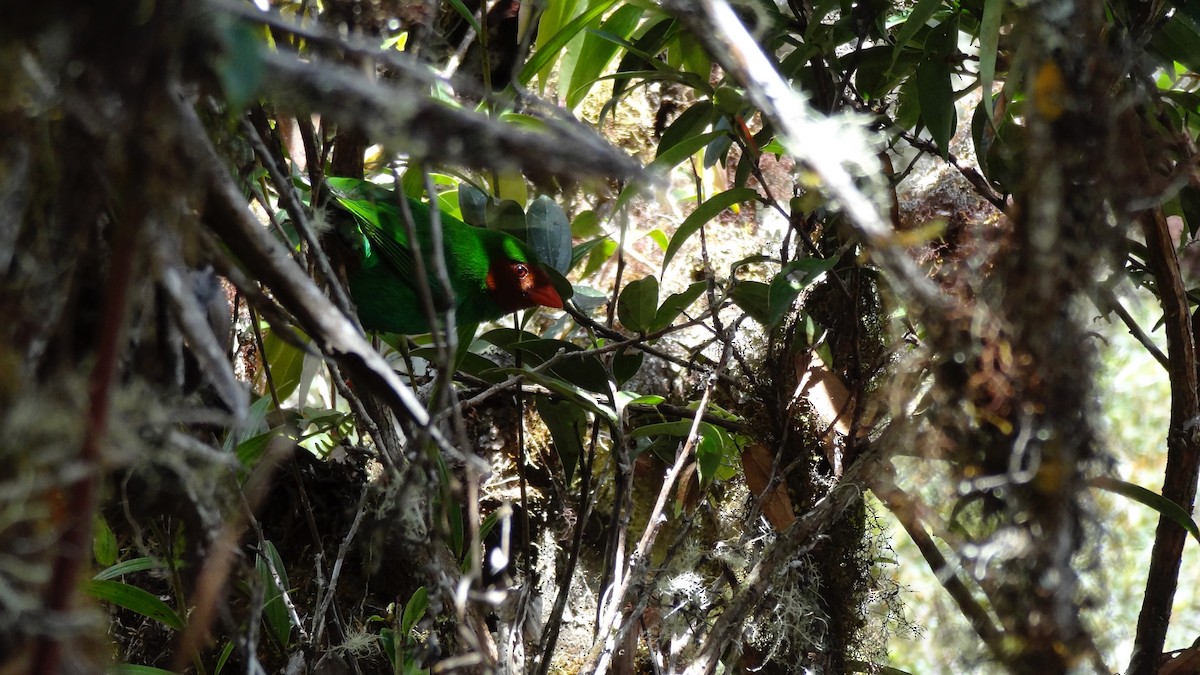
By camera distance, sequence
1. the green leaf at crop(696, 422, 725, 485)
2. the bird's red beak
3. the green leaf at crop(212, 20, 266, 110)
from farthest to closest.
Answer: the bird's red beak
the green leaf at crop(696, 422, 725, 485)
the green leaf at crop(212, 20, 266, 110)

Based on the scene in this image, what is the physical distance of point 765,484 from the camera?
1.34 m

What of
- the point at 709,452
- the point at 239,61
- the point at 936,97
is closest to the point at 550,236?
the point at 709,452

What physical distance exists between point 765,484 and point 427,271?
0.68 metres

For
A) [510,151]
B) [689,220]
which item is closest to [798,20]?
[689,220]

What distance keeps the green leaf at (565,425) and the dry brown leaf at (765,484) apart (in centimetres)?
25

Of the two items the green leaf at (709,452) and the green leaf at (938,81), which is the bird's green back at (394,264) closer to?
the green leaf at (709,452)

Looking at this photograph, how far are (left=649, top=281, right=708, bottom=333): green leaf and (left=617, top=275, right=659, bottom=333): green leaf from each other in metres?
0.01

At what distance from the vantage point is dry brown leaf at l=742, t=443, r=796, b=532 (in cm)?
134

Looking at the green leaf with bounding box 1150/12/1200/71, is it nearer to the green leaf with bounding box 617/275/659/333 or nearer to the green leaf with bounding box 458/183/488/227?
the green leaf with bounding box 617/275/659/333

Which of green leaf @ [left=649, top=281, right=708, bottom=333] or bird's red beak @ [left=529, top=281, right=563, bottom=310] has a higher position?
bird's red beak @ [left=529, top=281, right=563, bottom=310]

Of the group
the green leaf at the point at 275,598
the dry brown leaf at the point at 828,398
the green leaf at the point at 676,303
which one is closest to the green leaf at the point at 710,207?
the green leaf at the point at 676,303

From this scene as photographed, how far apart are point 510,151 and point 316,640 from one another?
0.84 meters

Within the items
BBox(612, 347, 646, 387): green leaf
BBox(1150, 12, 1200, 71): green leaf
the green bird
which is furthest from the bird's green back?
BBox(1150, 12, 1200, 71): green leaf

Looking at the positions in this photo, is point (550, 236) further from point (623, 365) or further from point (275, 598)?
point (275, 598)
